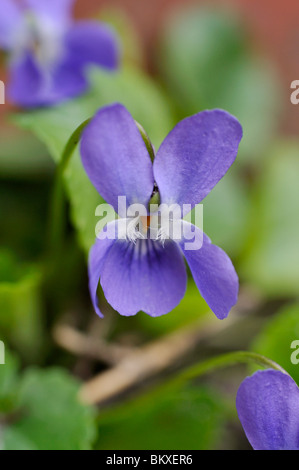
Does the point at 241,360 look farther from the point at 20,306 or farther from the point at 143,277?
the point at 20,306

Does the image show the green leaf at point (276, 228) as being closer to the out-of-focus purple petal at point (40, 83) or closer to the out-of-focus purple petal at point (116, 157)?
the out-of-focus purple petal at point (40, 83)

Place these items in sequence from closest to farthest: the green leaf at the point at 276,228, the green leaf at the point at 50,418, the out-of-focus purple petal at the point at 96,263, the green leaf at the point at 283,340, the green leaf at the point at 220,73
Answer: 1. the out-of-focus purple petal at the point at 96,263
2. the green leaf at the point at 50,418
3. the green leaf at the point at 283,340
4. the green leaf at the point at 276,228
5. the green leaf at the point at 220,73

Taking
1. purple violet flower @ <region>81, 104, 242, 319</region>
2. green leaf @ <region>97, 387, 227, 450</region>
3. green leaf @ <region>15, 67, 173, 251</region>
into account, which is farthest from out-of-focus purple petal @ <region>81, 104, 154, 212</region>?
green leaf @ <region>97, 387, 227, 450</region>

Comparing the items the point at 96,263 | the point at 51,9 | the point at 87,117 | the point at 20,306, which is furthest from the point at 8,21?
the point at 96,263

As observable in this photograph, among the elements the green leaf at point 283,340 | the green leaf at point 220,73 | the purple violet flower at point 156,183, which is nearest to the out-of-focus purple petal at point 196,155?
the purple violet flower at point 156,183

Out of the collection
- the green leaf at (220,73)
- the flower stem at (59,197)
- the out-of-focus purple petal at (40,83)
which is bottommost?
the flower stem at (59,197)

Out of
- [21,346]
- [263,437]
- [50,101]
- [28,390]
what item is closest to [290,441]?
[263,437]

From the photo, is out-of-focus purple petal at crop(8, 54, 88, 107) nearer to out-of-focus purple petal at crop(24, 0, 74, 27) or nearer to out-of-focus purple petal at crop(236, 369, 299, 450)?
out-of-focus purple petal at crop(24, 0, 74, 27)
